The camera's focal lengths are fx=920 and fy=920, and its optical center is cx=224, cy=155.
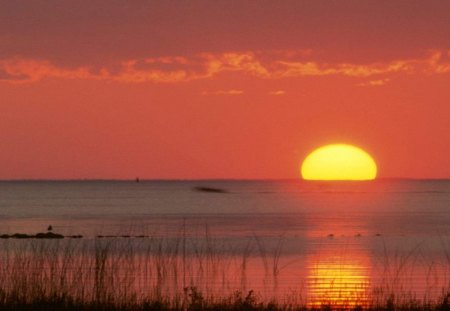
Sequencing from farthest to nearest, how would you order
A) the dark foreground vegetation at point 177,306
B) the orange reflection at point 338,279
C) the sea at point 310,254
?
1. the sea at point 310,254
2. the orange reflection at point 338,279
3. the dark foreground vegetation at point 177,306

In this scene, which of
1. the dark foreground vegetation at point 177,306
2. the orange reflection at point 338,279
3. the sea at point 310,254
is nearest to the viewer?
the dark foreground vegetation at point 177,306

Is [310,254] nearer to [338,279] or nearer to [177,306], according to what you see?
[338,279]

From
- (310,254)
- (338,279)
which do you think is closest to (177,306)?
(338,279)

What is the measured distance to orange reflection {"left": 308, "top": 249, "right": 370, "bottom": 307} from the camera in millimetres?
18953

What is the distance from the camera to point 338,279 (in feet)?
86.9

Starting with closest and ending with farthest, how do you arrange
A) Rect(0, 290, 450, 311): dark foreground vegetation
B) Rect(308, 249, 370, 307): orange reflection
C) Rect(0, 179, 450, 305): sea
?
Rect(0, 290, 450, 311): dark foreground vegetation → Rect(308, 249, 370, 307): orange reflection → Rect(0, 179, 450, 305): sea

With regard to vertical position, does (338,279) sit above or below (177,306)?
above

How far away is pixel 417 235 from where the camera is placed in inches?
2032

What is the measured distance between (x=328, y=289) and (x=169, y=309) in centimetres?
854

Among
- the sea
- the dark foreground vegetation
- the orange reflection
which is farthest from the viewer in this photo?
the sea

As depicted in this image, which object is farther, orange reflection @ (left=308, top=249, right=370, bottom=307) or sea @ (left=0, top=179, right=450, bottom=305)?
sea @ (left=0, top=179, right=450, bottom=305)

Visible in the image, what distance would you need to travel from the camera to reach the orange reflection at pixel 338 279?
19.0 metres

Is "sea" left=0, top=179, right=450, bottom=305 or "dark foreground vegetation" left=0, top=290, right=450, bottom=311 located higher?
"sea" left=0, top=179, right=450, bottom=305

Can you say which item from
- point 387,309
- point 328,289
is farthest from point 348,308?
point 328,289
